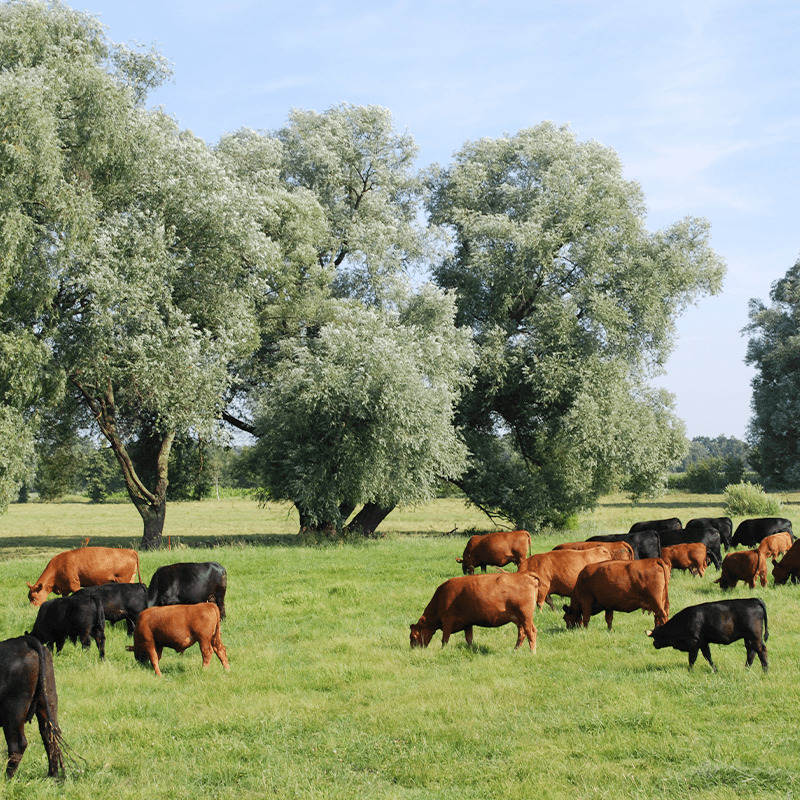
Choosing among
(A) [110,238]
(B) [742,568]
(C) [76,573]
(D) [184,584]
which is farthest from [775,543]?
(A) [110,238]

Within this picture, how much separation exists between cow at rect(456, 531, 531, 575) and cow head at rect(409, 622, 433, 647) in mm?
6582

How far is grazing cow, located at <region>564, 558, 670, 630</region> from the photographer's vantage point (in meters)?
12.2

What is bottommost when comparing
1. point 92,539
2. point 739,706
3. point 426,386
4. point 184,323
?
point 92,539

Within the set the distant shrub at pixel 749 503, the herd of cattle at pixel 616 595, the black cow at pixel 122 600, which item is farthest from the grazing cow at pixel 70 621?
the distant shrub at pixel 749 503

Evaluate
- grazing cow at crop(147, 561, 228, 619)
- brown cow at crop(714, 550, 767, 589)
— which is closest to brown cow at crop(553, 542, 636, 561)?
brown cow at crop(714, 550, 767, 589)

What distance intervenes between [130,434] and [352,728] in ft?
76.1

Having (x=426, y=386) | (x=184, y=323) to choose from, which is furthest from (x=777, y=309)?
(x=184, y=323)

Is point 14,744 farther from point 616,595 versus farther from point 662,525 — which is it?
point 662,525

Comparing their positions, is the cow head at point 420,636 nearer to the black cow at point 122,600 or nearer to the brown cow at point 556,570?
the brown cow at point 556,570

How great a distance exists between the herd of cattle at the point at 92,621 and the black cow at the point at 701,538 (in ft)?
38.3

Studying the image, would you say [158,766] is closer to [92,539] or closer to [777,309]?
[92,539]

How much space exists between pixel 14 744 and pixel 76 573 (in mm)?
8716

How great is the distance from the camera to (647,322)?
3238cm

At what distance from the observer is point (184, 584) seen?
1357 centimetres
